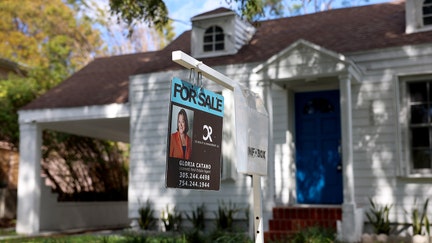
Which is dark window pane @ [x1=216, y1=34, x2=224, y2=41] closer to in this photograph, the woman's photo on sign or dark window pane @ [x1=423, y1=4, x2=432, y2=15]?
dark window pane @ [x1=423, y1=4, x2=432, y2=15]

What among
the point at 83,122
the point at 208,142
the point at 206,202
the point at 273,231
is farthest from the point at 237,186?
the point at 208,142

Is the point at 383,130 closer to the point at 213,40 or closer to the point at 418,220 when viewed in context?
the point at 418,220

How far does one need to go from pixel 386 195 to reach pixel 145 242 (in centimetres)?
486

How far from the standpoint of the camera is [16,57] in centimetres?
3036

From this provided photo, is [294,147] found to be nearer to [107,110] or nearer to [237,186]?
[237,186]

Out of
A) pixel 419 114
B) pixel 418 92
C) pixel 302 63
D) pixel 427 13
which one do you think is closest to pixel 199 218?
pixel 302 63

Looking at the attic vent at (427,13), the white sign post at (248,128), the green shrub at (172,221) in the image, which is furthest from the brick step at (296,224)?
the white sign post at (248,128)

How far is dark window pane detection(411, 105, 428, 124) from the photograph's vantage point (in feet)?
34.8

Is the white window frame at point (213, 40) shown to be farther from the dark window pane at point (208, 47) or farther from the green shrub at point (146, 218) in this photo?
the green shrub at point (146, 218)

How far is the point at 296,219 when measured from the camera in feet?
34.9

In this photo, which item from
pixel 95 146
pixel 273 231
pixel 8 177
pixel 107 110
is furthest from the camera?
pixel 8 177

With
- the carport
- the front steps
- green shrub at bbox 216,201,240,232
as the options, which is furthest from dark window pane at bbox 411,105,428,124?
the carport

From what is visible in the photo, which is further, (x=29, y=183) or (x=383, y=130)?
(x=29, y=183)

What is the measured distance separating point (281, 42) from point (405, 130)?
368 cm
